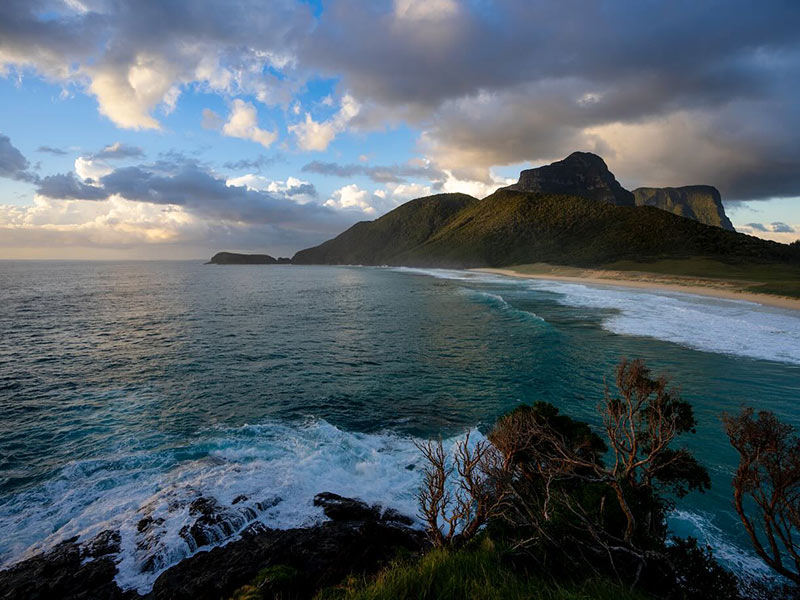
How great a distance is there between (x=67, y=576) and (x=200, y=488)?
365cm

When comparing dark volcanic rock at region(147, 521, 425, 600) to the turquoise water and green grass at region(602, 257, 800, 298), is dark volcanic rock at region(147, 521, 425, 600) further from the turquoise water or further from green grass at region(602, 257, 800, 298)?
green grass at region(602, 257, 800, 298)

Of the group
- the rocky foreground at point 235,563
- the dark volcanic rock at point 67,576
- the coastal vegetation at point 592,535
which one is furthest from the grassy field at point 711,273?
the dark volcanic rock at point 67,576

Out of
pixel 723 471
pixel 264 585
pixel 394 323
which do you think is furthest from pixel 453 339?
pixel 264 585

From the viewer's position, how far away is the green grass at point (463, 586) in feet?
17.7

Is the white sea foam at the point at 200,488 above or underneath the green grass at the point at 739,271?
underneath

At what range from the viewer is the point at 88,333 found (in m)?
37.6

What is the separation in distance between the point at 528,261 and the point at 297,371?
169404 mm

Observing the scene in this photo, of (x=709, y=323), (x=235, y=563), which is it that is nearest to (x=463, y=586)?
(x=235, y=563)

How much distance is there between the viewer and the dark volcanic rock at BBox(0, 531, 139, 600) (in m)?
8.02

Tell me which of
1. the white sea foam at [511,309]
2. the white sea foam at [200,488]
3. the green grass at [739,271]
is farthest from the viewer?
the green grass at [739,271]

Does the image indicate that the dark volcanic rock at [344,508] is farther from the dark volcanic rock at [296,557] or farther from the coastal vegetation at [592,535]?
the coastal vegetation at [592,535]

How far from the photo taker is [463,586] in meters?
5.59

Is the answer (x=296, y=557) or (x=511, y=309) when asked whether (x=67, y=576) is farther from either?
(x=511, y=309)

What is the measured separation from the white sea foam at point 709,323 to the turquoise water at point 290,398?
31 centimetres
